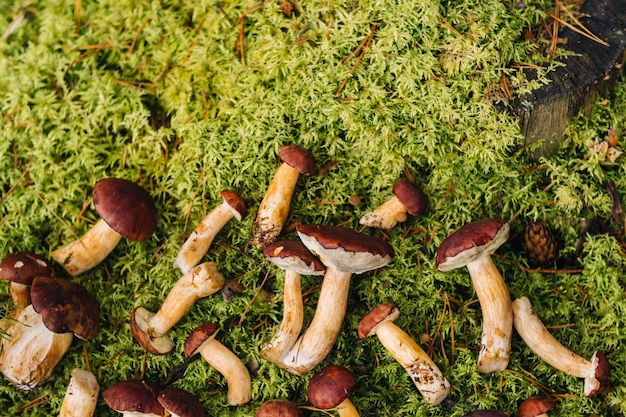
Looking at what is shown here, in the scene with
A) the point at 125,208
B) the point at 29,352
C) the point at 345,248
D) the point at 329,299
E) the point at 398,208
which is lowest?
the point at 29,352

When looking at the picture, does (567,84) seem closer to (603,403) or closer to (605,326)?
(605,326)

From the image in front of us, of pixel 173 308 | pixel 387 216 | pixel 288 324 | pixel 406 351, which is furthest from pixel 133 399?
pixel 387 216

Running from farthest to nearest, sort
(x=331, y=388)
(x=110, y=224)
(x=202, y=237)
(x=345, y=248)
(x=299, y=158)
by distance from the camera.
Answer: (x=202, y=237), (x=299, y=158), (x=110, y=224), (x=331, y=388), (x=345, y=248)

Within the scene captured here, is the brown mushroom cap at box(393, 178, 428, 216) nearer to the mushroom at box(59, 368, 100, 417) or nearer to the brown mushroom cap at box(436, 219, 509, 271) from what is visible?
the brown mushroom cap at box(436, 219, 509, 271)

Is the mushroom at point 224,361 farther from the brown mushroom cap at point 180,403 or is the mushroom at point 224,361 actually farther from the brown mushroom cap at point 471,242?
the brown mushroom cap at point 471,242

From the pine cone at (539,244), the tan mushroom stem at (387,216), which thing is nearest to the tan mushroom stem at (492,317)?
the pine cone at (539,244)

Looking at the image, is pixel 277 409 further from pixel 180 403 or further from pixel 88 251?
pixel 88 251
